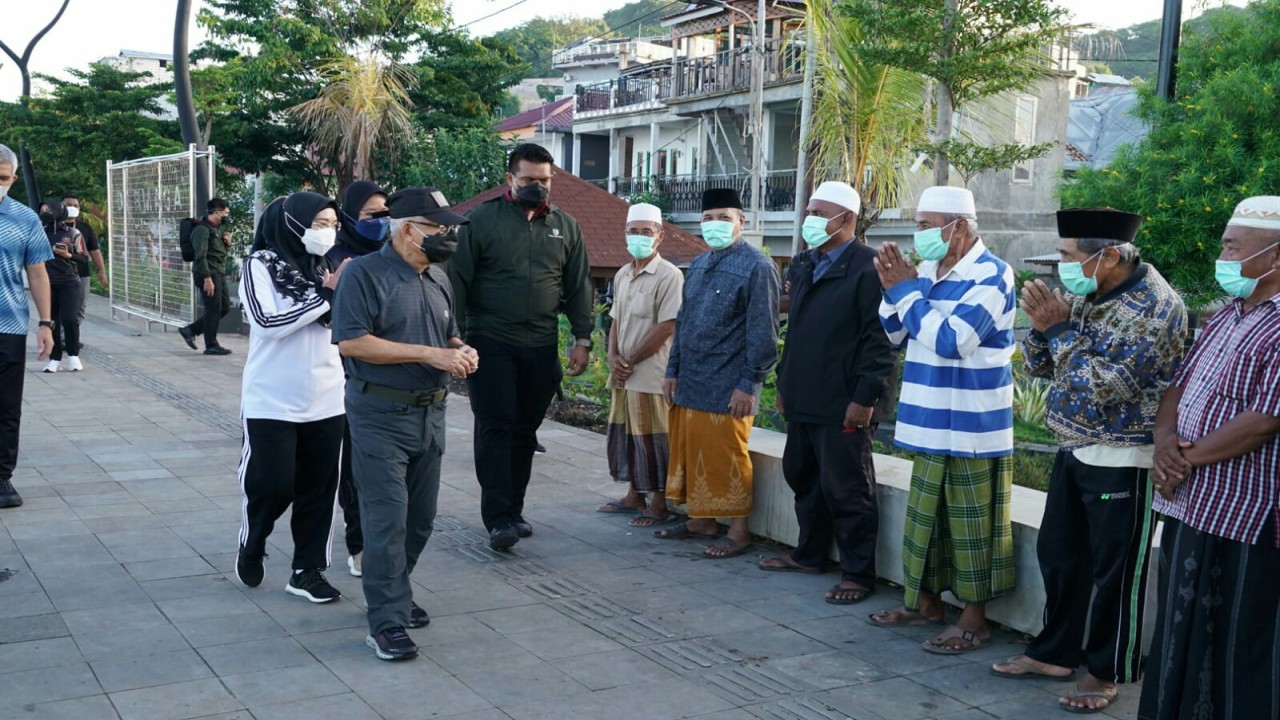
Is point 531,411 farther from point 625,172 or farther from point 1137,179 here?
point 625,172

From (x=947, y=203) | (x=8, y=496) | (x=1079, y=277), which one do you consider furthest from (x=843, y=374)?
(x=8, y=496)

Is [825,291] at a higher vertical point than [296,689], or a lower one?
higher

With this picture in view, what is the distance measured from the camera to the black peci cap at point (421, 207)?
4.91 metres

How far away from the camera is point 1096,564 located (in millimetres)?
4488

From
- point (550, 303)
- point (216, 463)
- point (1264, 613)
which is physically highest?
point (550, 303)

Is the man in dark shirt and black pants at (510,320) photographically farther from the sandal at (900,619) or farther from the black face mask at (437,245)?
the sandal at (900,619)

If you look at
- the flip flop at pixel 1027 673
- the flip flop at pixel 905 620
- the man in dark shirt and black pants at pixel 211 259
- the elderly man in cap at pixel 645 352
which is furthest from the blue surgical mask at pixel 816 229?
the man in dark shirt and black pants at pixel 211 259

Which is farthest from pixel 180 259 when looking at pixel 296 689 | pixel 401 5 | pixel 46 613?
pixel 296 689

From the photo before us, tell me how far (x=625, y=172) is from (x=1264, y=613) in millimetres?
37642

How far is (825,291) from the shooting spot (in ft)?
19.3

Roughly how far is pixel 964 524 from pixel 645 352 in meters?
2.55

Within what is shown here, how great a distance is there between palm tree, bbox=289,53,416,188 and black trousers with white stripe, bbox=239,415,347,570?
1820 cm

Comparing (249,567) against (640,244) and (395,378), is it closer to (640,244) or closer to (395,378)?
(395,378)

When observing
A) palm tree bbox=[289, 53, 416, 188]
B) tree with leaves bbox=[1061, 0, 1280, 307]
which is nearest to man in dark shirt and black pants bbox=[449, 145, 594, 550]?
tree with leaves bbox=[1061, 0, 1280, 307]
